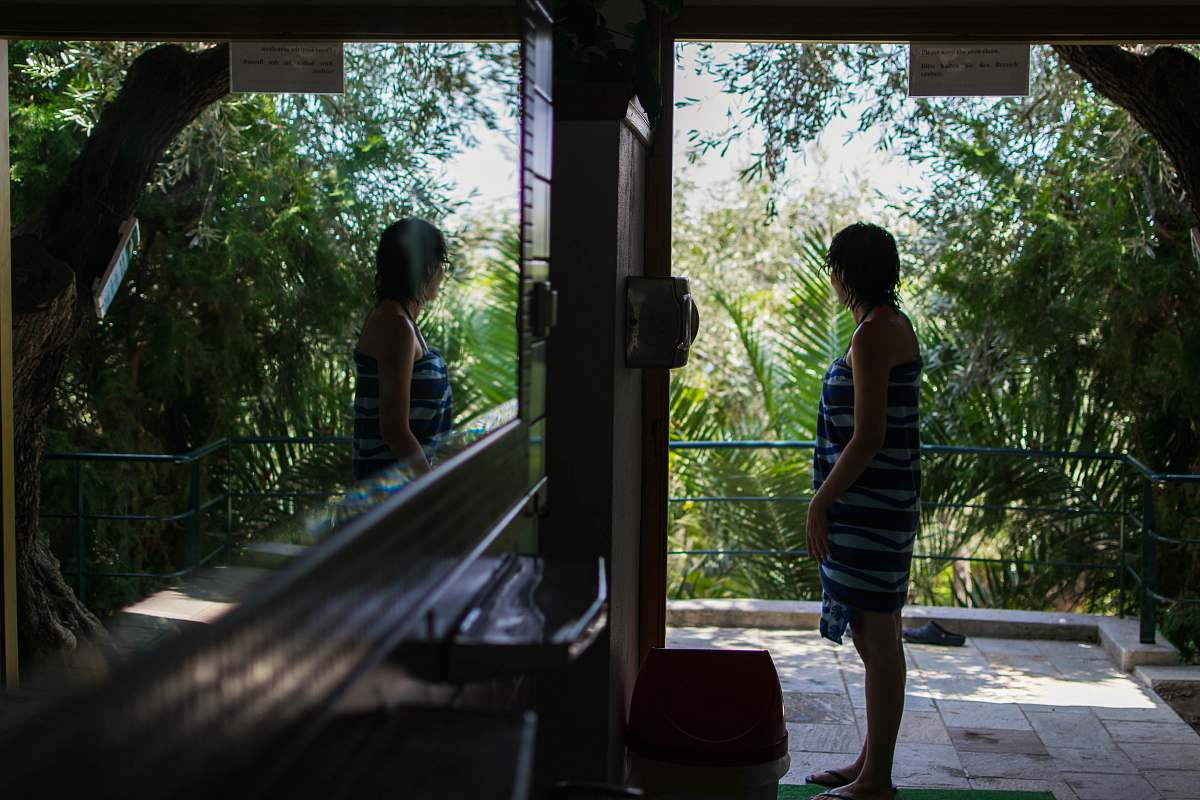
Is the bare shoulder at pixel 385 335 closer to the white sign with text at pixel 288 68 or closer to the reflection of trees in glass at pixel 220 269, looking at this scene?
the reflection of trees in glass at pixel 220 269

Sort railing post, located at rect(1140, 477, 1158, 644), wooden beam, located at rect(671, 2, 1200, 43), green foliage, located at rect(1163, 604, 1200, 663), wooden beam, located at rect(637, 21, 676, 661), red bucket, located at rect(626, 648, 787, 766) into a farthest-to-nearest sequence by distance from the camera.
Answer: green foliage, located at rect(1163, 604, 1200, 663) → railing post, located at rect(1140, 477, 1158, 644) → wooden beam, located at rect(637, 21, 676, 661) → wooden beam, located at rect(671, 2, 1200, 43) → red bucket, located at rect(626, 648, 787, 766)

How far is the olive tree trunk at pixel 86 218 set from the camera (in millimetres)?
700

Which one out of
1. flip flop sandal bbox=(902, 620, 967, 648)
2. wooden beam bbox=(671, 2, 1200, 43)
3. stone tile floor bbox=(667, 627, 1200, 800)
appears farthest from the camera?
flip flop sandal bbox=(902, 620, 967, 648)

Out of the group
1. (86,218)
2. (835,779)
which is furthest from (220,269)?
(835,779)

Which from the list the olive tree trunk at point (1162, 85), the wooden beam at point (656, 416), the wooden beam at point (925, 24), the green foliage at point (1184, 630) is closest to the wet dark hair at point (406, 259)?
the wooden beam at point (656, 416)

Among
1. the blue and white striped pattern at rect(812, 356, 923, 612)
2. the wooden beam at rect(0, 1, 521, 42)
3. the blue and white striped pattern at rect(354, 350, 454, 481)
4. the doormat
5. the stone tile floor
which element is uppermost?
the wooden beam at rect(0, 1, 521, 42)

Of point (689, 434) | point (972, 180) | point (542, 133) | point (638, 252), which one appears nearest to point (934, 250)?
point (972, 180)

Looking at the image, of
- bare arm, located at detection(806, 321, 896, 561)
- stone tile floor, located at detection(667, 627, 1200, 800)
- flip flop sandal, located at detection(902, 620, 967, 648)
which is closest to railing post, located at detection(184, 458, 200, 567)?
bare arm, located at detection(806, 321, 896, 561)

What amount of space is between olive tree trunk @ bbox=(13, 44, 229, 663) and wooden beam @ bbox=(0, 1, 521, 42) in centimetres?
2

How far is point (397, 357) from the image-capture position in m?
0.87

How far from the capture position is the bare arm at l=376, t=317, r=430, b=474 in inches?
33.3

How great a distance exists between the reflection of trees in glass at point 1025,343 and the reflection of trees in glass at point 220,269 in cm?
524

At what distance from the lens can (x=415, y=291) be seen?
2.91ft

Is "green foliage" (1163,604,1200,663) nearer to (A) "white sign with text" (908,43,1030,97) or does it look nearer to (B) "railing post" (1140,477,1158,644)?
(B) "railing post" (1140,477,1158,644)
